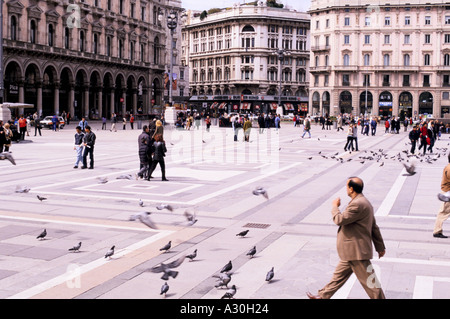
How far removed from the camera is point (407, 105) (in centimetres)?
9319

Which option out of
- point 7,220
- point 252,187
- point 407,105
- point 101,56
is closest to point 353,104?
point 407,105

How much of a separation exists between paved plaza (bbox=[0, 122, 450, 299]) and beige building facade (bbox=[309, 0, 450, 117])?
241ft

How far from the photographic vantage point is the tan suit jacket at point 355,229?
6.84m

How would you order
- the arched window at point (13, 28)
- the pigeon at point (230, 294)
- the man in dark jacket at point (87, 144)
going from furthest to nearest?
the arched window at point (13, 28) < the man in dark jacket at point (87, 144) < the pigeon at point (230, 294)

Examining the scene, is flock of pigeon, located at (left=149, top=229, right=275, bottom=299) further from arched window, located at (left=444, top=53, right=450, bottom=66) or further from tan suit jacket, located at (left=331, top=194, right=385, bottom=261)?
arched window, located at (left=444, top=53, right=450, bottom=66)

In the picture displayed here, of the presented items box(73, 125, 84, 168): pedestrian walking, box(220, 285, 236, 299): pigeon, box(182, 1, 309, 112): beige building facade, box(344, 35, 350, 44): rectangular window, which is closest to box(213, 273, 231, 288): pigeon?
box(220, 285, 236, 299): pigeon

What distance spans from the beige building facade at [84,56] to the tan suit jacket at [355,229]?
5282 centimetres

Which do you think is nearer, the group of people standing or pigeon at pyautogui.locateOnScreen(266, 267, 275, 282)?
pigeon at pyautogui.locateOnScreen(266, 267, 275, 282)

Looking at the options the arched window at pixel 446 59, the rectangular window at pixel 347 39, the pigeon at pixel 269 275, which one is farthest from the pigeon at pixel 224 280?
the rectangular window at pixel 347 39

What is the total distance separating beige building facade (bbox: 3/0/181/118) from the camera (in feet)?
190

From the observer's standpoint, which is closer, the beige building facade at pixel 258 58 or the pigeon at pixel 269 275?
the pigeon at pixel 269 275

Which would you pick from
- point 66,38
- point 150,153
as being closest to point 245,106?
point 66,38

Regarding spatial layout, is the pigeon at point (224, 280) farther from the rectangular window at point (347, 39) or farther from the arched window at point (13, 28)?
the rectangular window at point (347, 39)
